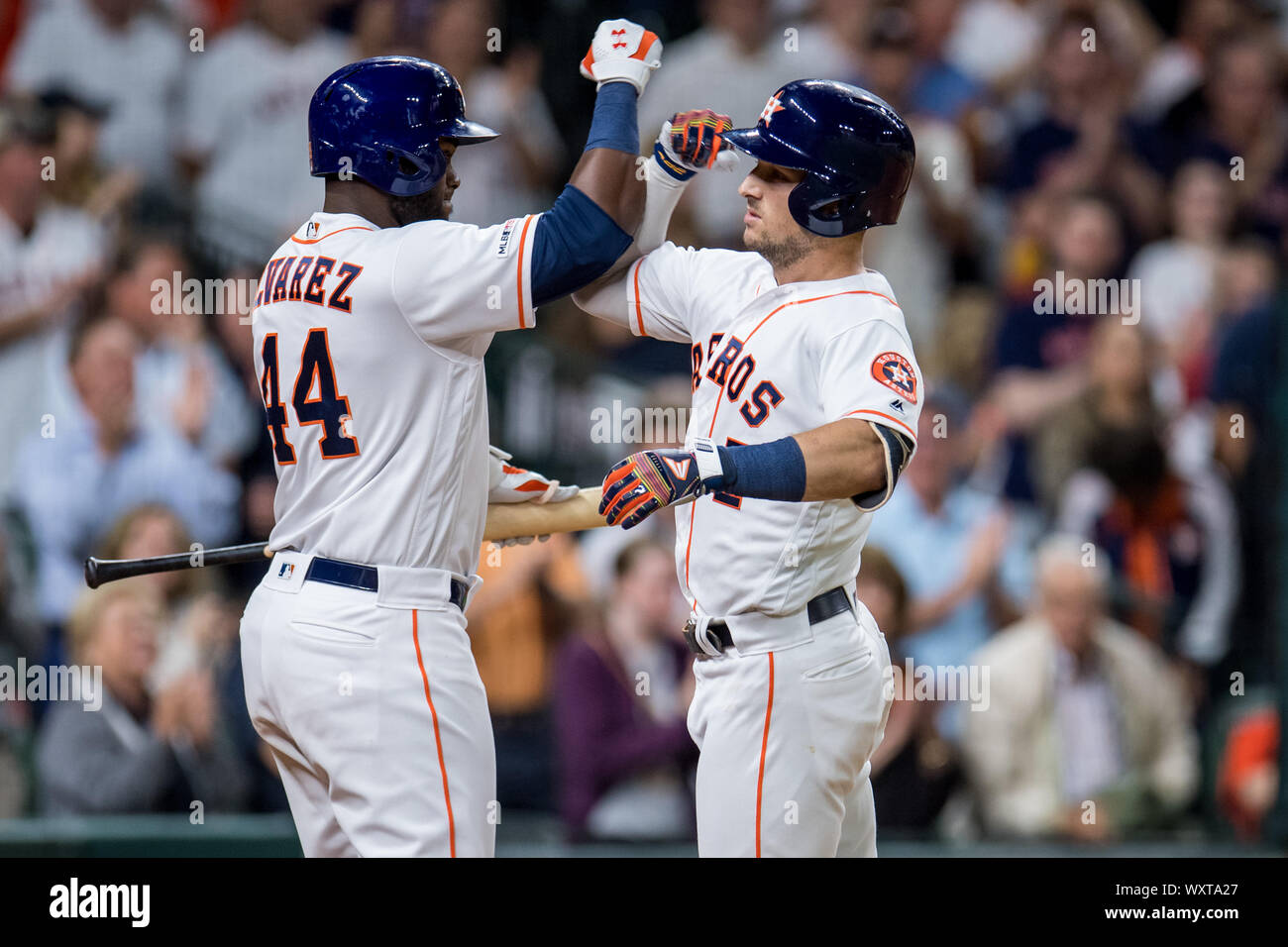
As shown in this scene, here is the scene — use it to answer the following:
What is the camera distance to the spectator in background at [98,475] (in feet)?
21.0

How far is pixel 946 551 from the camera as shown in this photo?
21.4ft

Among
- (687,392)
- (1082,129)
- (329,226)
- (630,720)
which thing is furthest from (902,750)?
(1082,129)

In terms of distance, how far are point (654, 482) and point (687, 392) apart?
329 cm

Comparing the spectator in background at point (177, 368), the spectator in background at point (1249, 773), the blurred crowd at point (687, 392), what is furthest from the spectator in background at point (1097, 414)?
the spectator in background at point (177, 368)

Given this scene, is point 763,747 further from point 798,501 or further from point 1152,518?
point 1152,518

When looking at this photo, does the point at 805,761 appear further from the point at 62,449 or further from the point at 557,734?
the point at 62,449

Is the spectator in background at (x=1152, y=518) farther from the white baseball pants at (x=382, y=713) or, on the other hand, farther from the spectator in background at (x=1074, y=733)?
the white baseball pants at (x=382, y=713)

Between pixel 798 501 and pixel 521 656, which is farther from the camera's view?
pixel 521 656

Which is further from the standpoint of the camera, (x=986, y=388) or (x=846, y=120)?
(x=986, y=388)

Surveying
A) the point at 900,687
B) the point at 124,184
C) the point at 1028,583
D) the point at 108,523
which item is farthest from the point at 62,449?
the point at 1028,583

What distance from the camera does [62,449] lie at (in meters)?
6.53

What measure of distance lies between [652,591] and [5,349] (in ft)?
9.82

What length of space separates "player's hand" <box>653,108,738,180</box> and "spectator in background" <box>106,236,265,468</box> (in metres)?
3.39

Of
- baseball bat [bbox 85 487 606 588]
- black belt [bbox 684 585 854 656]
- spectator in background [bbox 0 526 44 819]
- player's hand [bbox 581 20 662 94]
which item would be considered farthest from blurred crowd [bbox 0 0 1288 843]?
player's hand [bbox 581 20 662 94]
